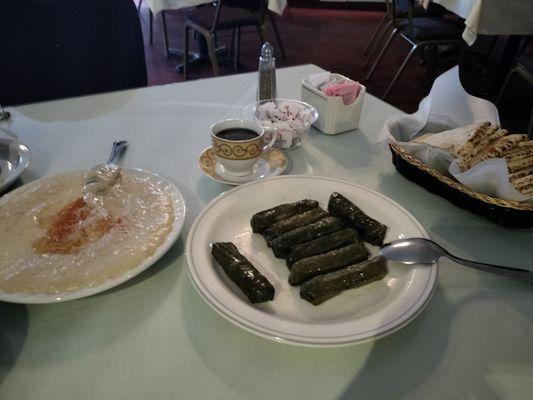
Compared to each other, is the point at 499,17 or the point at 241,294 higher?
the point at 499,17

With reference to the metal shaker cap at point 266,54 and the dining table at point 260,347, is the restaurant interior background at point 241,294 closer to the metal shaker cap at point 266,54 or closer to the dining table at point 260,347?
the dining table at point 260,347

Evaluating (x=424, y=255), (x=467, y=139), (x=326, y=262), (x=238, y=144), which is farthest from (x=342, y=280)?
(x=467, y=139)

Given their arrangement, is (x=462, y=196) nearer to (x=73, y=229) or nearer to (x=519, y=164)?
(x=519, y=164)

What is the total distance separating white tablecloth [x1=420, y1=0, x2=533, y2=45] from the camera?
2.21 m

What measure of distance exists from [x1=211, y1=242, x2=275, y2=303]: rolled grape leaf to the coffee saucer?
25 centimetres

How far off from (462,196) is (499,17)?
2.07 metres

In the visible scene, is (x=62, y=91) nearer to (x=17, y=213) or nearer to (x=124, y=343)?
(x=17, y=213)

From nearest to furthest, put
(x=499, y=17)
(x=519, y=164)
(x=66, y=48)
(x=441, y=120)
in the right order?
(x=519, y=164), (x=441, y=120), (x=66, y=48), (x=499, y=17)

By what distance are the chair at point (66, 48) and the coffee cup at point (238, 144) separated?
888mm

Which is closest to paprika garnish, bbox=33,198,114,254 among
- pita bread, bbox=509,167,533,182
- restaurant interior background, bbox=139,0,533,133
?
pita bread, bbox=509,167,533,182

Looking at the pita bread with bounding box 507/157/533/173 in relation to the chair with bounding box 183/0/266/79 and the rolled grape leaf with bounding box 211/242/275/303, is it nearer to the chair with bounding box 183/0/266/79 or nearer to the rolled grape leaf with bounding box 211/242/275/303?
the rolled grape leaf with bounding box 211/242/275/303

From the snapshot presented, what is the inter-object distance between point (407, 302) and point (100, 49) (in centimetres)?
149

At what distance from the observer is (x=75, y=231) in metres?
0.70

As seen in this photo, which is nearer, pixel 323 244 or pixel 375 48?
pixel 323 244
